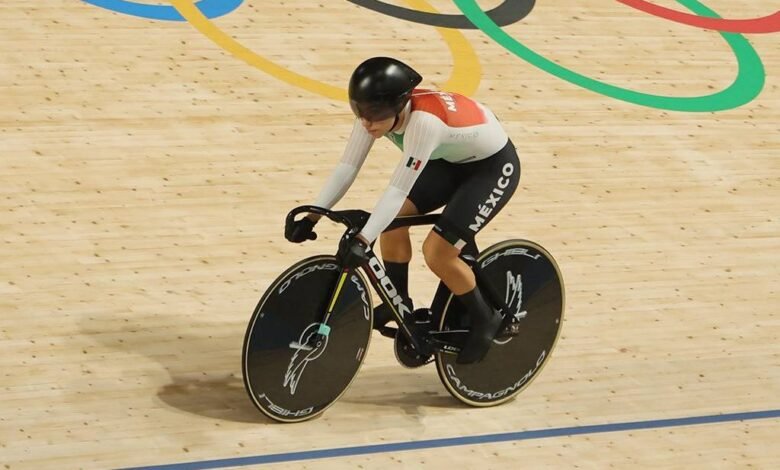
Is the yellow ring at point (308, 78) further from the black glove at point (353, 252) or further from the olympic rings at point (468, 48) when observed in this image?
the black glove at point (353, 252)

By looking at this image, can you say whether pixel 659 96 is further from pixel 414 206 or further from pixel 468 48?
pixel 414 206

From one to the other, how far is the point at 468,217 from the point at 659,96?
4026 mm

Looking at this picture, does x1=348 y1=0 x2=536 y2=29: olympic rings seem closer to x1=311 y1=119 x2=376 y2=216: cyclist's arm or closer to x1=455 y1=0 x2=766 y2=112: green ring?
x1=455 y1=0 x2=766 y2=112: green ring

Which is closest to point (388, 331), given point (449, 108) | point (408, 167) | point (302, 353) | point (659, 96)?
point (302, 353)

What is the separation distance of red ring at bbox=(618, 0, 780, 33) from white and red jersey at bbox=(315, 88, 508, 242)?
508 centimetres

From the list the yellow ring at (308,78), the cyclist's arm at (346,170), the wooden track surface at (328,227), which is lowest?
the wooden track surface at (328,227)

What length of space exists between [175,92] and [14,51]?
1042mm

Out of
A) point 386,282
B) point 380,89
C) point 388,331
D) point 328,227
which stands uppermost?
point 380,89

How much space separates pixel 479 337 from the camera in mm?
5730

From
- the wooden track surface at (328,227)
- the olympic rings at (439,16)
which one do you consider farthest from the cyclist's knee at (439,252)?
the olympic rings at (439,16)

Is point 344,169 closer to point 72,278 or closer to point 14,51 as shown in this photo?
point 72,278

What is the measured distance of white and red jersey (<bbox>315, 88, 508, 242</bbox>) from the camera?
5.25 m

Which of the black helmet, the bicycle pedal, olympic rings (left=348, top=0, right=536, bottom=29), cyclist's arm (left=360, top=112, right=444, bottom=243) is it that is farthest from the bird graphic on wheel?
olympic rings (left=348, top=0, right=536, bottom=29)

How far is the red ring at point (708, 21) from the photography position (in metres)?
10.2
